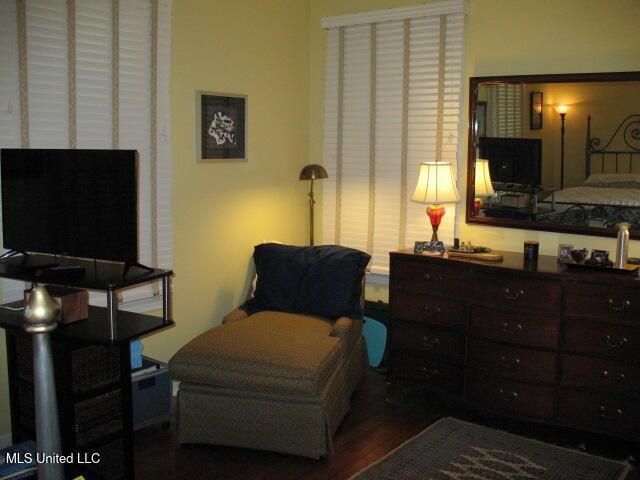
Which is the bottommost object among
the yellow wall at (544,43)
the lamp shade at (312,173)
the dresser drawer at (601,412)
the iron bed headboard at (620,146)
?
the dresser drawer at (601,412)

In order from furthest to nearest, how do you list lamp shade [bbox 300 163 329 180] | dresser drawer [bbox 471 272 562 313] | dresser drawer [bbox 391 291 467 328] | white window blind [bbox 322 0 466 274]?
lamp shade [bbox 300 163 329 180]
white window blind [bbox 322 0 466 274]
dresser drawer [bbox 391 291 467 328]
dresser drawer [bbox 471 272 562 313]

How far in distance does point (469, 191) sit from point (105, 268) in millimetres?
2190

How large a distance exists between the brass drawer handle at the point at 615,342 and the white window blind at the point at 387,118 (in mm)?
1210

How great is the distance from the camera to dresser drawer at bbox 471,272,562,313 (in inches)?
130

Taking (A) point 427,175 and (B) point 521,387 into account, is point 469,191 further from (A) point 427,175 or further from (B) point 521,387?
(B) point 521,387

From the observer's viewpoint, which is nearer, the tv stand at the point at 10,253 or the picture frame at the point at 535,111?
the tv stand at the point at 10,253

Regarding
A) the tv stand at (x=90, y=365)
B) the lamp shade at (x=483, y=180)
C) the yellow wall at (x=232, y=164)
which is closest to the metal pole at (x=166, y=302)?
the tv stand at (x=90, y=365)

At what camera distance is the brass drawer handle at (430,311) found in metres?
3.69

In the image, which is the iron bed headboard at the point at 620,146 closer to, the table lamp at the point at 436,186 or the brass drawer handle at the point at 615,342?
the table lamp at the point at 436,186

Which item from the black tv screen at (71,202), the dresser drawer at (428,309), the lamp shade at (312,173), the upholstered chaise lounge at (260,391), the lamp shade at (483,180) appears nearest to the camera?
the black tv screen at (71,202)

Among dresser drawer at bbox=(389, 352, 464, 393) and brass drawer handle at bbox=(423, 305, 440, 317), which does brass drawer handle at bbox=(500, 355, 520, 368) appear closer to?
dresser drawer at bbox=(389, 352, 464, 393)

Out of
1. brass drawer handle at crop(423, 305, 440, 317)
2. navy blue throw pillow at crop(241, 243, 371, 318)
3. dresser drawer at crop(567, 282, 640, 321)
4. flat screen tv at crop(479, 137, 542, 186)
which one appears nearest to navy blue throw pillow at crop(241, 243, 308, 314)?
navy blue throw pillow at crop(241, 243, 371, 318)

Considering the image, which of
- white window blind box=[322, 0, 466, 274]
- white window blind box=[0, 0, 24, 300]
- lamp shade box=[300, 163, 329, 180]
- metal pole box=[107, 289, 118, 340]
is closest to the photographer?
→ metal pole box=[107, 289, 118, 340]

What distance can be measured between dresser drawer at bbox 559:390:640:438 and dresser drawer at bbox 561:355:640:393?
0.05 meters
